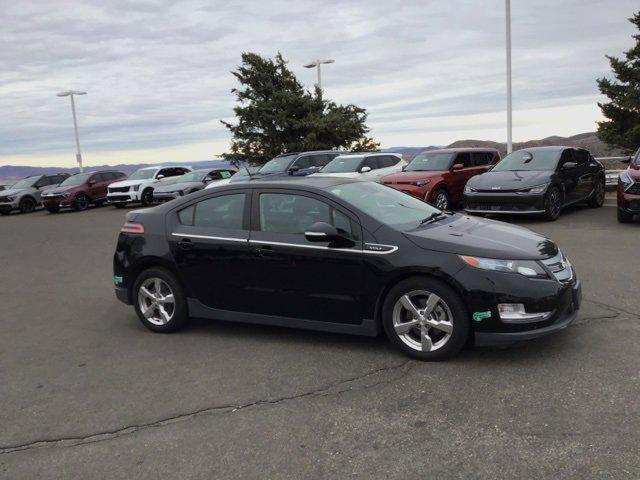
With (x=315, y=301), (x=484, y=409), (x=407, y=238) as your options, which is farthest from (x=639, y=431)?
(x=315, y=301)

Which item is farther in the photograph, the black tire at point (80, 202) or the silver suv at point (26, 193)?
the silver suv at point (26, 193)

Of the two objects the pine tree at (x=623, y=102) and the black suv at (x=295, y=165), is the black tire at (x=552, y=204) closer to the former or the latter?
the black suv at (x=295, y=165)

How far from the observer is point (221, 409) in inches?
157

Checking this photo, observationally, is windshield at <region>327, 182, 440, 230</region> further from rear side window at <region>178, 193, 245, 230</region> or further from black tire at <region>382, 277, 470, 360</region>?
rear side window at <region>178, 193, 245, 230</region>

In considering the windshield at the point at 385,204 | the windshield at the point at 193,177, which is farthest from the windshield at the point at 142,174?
the windshield at the point at 385,204

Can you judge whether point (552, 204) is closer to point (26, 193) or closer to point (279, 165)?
point (279, 165)

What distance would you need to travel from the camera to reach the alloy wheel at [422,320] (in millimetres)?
4477

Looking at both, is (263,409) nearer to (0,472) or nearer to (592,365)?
(0,472)

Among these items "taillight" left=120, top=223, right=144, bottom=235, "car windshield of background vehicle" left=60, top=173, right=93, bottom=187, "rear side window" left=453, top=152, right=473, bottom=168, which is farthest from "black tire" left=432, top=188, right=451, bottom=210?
"car windshield of background vehicle" left=60, top=173, right=93, bottom=187

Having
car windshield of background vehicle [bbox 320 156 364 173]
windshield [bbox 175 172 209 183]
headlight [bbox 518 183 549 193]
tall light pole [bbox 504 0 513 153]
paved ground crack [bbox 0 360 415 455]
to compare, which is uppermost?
tall light pole [bbox 504 0 513 153]

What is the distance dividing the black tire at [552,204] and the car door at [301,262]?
8310 millimetres

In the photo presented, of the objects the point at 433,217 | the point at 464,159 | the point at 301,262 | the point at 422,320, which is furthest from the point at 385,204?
the point at 464,159

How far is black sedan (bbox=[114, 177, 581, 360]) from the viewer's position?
14.4 ft

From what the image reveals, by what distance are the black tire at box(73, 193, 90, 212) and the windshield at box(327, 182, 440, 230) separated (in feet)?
69.1
